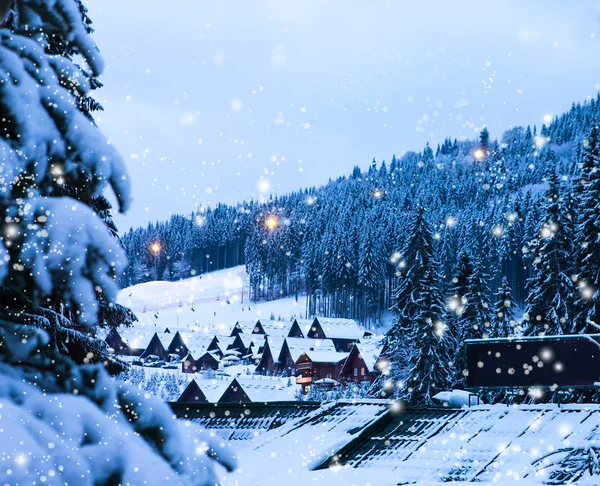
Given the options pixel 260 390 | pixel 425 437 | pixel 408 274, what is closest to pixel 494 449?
pixel 425 437

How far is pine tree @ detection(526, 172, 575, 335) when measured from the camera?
39969mm

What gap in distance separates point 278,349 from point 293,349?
4527 millimetres

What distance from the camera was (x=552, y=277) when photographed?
41.3 meters

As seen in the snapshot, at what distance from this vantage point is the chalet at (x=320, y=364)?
86.6m

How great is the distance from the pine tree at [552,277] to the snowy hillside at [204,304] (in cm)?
8546

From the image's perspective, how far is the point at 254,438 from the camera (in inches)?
949

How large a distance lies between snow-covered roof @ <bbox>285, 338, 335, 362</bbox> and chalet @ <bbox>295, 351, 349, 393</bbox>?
3.95ft

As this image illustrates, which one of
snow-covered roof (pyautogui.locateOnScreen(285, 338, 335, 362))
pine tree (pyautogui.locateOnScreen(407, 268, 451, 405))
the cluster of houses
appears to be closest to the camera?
pine tree (pyautogui.locateOnScreen(407, 268, 451, 405))

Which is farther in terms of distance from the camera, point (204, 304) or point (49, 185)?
point (204, 304)

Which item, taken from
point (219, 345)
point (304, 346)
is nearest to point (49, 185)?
point (304, 346)

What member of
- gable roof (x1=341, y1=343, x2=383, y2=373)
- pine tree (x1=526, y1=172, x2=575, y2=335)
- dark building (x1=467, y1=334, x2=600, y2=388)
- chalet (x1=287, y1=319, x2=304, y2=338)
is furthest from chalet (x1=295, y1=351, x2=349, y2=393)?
dark building (x1=467, y1=334, x2=600, y2=388)

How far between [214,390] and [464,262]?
24030 mm

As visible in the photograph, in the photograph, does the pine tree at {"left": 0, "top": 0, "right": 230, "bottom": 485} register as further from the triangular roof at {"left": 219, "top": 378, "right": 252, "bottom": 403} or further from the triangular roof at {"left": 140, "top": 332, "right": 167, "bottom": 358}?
the triangular roof at {"left": 140, "top": 332, "right": 167, "bottom": 358}

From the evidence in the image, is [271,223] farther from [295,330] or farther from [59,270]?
[59,270]
